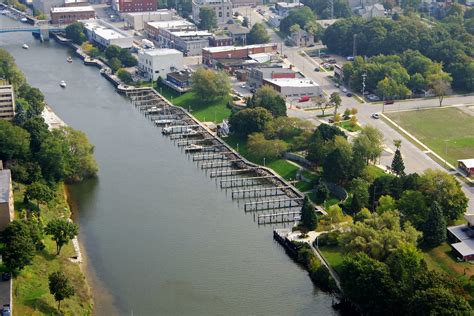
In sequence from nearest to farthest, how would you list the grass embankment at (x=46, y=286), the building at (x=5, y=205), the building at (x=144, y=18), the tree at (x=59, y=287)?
1. the tree at (x=59, y=287)
2. the grass embankment at (x=46, y=286)
3. the building at (x=5, y=205)
4. the building at (x=144, y=18)

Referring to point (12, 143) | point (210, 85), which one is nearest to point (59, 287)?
point (12, 143)

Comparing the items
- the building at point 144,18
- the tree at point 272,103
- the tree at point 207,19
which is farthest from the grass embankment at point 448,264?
the building at point 144,18

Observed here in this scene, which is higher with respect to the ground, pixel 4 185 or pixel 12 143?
pixel 4 185

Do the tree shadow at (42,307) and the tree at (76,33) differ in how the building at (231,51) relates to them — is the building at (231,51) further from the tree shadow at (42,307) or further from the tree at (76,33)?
the tree shadow at (42,307)

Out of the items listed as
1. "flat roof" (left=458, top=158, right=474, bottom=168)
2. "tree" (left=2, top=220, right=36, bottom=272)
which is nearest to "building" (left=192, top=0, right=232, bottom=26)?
"flat roof" (left=458, top=158, right=474, bottom=168)

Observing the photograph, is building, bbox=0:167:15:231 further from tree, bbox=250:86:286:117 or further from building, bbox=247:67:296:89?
building, bbox=247:67:296:89

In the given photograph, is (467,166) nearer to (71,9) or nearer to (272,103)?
(272,103)
